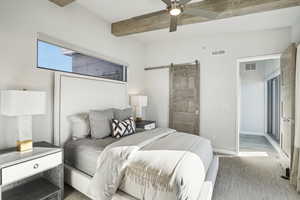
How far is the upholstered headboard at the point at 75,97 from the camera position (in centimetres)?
252

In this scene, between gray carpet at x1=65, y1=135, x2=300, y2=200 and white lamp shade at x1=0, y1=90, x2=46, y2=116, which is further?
gray carpet at x1=65, y1=135, x2=300, y2=200

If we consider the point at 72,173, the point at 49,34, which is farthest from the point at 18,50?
the point at 72,173

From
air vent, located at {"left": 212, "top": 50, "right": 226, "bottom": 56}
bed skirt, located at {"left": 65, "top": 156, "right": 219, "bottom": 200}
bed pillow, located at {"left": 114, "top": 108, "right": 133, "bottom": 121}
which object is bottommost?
bed skirt, located at {"left": 65, "top": 156, "right": 219, "bottom": 200}

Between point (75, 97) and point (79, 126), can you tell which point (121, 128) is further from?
point (75, 97)

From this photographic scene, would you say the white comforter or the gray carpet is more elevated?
the white comforter

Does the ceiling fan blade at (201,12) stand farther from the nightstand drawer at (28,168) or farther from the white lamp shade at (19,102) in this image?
the nightstand drawer at (28,168)

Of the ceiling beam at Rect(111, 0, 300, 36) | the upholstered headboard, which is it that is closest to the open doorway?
the ceiling beam at Rect(111, 0, 300, 36)

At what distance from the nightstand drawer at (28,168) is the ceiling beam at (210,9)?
8.99 ft

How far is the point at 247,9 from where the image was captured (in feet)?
8.18

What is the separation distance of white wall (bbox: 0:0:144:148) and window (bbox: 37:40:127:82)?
146mm

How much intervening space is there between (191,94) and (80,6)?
3188 mm

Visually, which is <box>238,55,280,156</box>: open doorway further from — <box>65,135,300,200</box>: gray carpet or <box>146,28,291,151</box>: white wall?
<box>65,135,300,200</box>: gray carpet

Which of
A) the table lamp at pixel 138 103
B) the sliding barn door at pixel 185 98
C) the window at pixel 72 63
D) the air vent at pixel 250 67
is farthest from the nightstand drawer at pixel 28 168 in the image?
the air vent at pixel 250 67

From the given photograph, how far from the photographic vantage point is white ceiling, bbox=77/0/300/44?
283 centimetres
